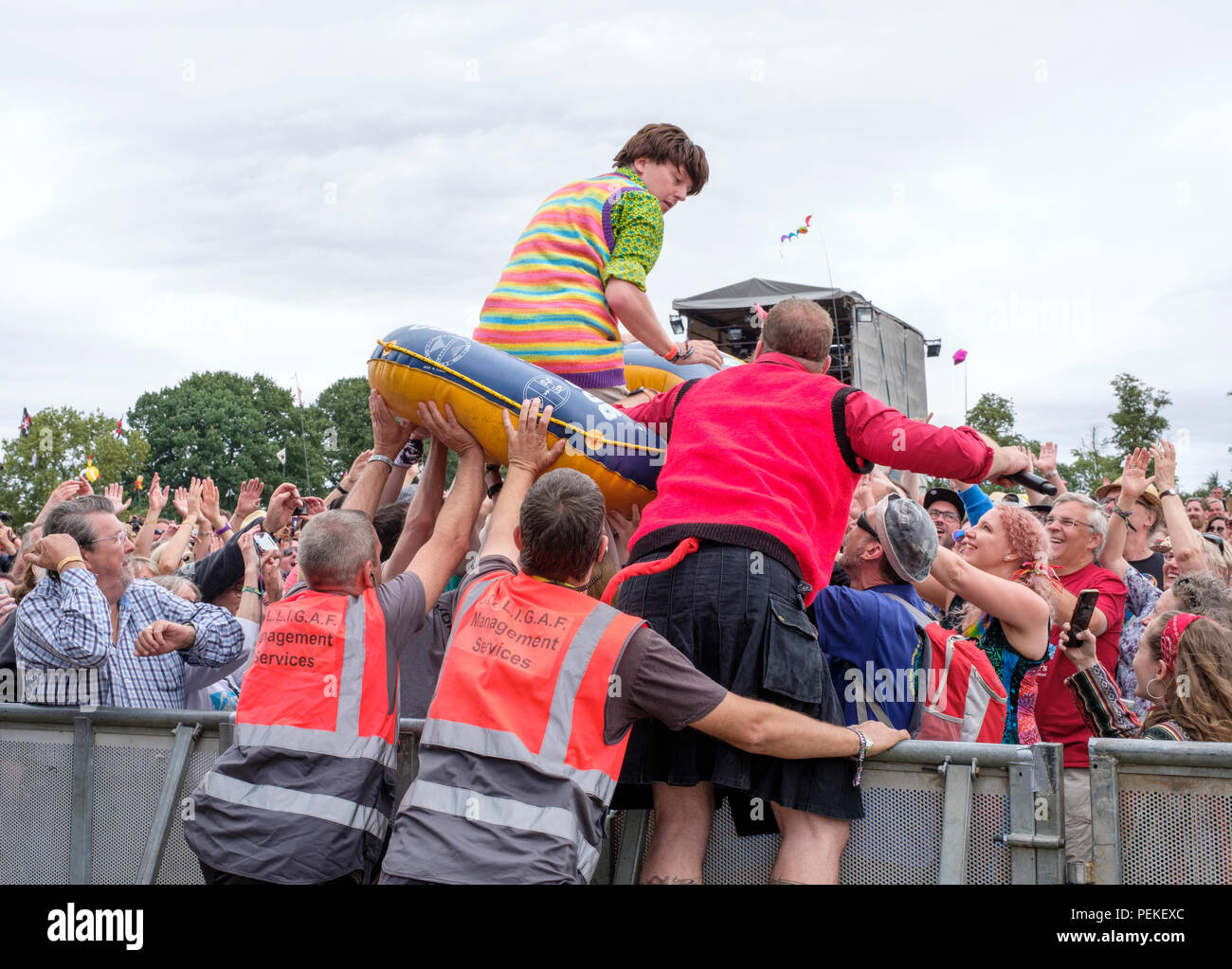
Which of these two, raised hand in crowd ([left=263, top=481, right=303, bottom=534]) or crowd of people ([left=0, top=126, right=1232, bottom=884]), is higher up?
raised hand in crowd ([left=263, top=481, right=303, bottom=534])

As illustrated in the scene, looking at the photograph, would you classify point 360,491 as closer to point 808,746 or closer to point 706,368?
point 706,368

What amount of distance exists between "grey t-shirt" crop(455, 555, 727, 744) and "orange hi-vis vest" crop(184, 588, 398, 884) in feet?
2.38

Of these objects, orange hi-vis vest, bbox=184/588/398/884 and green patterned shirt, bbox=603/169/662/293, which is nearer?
orange hi-vis vest, bbox=184/588/398/884

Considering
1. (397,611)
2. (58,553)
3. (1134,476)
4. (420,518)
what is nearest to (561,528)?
(397,611)

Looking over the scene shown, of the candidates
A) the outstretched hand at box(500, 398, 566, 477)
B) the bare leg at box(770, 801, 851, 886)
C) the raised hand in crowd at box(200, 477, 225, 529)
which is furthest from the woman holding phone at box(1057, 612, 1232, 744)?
the raised hand in crowd at box(200, 477, 225, 529)

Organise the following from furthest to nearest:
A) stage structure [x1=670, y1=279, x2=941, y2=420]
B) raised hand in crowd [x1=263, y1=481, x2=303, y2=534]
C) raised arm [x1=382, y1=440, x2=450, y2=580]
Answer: stage structure [x1=670, y1=279, x2=941, y2=420] < raised hand in crowd [x1=263, y1=481, x2=303, y2=534] < raised arm [x1=382, y1=440, x2=450, y2=580]

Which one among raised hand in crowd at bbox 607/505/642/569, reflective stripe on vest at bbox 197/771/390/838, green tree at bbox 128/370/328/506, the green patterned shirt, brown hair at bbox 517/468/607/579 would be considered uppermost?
green tree at bbox 128/370/328/506

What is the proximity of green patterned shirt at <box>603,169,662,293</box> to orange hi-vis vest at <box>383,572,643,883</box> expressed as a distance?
1613 mm

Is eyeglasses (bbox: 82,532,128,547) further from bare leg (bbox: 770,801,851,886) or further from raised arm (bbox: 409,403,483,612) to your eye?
bare leg (bbox: 770,801,851,886)

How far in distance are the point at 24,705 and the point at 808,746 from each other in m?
2.79

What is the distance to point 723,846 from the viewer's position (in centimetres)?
301

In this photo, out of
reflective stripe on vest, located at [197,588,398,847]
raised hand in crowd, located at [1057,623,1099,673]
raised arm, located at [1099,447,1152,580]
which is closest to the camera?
reflective stripe on vest, located at [197,588,398,847]

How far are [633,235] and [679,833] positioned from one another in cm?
217

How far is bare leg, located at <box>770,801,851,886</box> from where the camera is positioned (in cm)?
275
